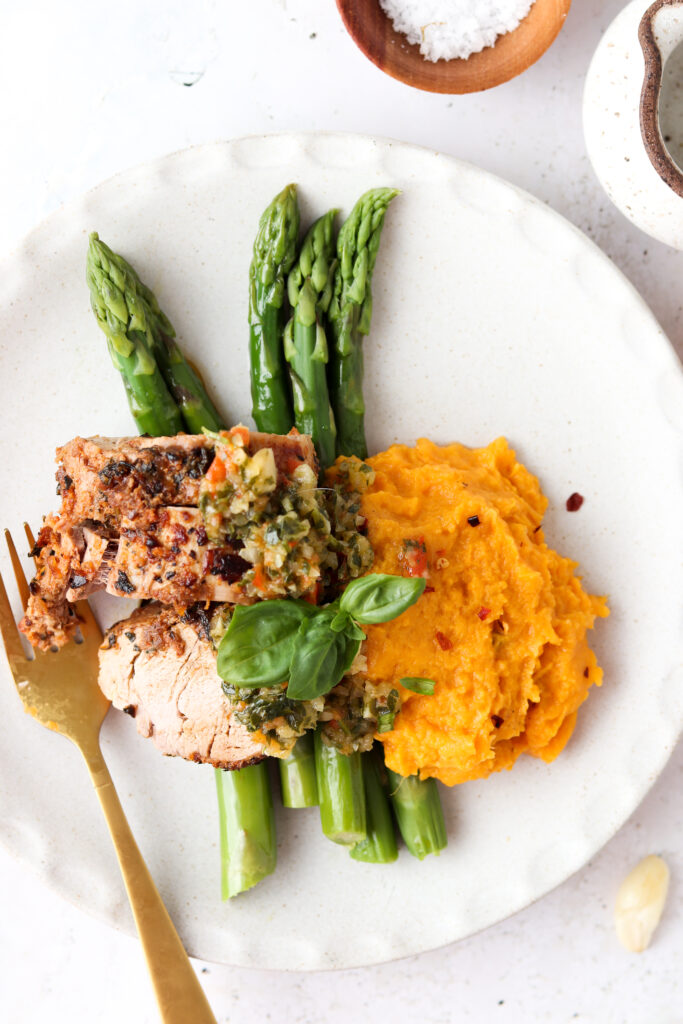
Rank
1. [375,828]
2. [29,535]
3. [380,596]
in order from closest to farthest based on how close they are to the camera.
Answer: [380,596], [375,828], [29,535]

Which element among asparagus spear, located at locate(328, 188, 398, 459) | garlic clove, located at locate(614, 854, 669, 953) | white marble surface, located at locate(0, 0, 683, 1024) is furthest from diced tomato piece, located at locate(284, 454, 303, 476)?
garlic clove, located at locate(614, 854, 669, 953)

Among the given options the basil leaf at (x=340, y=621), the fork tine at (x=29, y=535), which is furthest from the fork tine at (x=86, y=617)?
the basil leaf at (x=340, y=621)

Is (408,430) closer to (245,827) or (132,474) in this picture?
(132,474)

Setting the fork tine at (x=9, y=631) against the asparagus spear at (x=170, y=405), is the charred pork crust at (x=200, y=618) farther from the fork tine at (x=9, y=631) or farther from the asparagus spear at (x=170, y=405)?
the fork tine at (x=9, y=631)

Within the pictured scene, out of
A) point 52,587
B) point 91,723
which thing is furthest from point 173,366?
point 91,723

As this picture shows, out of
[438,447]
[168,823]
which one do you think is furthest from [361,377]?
[168,823]

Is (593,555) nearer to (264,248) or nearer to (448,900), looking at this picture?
(448,900)
